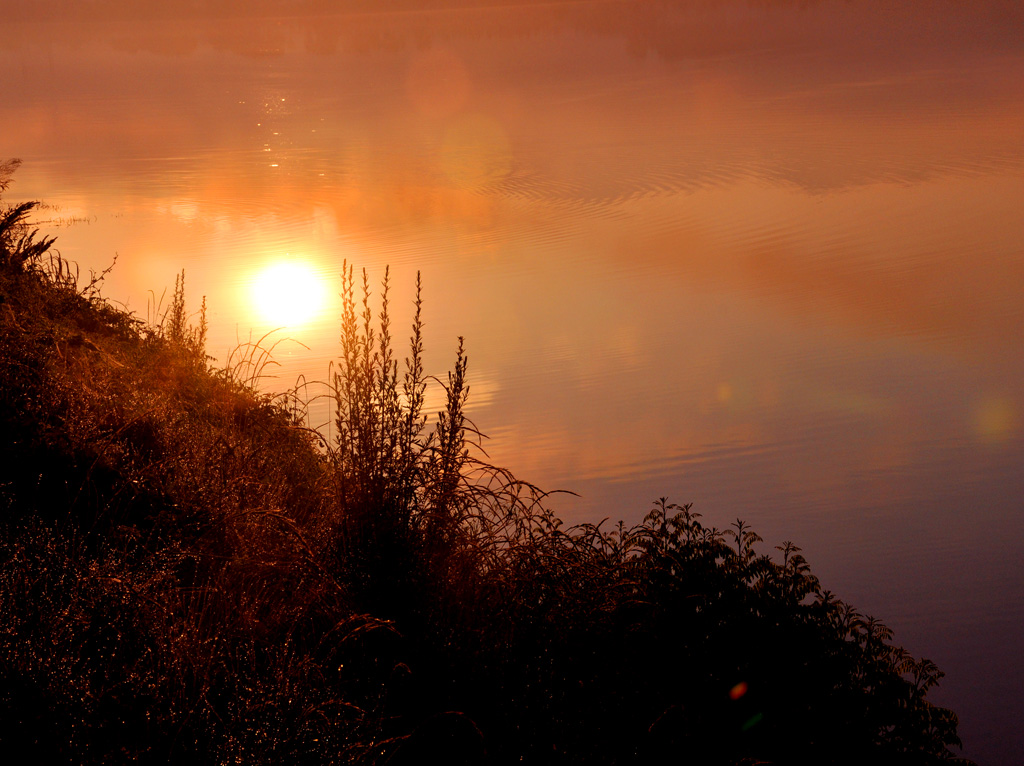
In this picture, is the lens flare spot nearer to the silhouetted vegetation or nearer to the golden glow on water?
the silhouetted vegetation

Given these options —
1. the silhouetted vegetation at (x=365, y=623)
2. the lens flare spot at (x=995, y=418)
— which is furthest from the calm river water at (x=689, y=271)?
the silhouetted vegetation at (x=365, y=623)

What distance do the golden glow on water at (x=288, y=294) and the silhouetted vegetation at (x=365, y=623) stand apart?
510 centimetres

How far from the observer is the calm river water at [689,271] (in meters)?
5.67

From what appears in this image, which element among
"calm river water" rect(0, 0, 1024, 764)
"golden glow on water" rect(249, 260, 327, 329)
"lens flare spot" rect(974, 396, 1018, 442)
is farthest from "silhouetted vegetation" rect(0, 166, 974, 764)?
"golden glow on water" rect(249, 260, 327, 329)

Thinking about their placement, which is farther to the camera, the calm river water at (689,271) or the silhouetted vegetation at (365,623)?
the calm river water at (689,271)

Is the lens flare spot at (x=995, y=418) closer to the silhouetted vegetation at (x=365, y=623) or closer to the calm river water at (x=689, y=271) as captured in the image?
the calm river water at (x=689, y=271)

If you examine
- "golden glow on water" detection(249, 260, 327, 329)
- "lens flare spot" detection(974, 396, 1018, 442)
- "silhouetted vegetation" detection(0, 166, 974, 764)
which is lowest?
"silhouetted vegetation" detection(0, 166, 974, 764)

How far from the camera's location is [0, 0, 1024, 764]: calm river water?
5672mm

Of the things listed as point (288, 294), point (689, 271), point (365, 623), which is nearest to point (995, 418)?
point (689, 271)

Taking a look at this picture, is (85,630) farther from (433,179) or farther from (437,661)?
(433,179)

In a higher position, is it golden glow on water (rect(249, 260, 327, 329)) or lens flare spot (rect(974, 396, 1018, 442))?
golden glow on water (rect(249, 260, 327, 329))

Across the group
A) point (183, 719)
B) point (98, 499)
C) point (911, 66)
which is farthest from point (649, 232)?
point (911, 66)

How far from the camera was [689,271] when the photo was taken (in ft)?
34.7

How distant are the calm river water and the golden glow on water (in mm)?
58
